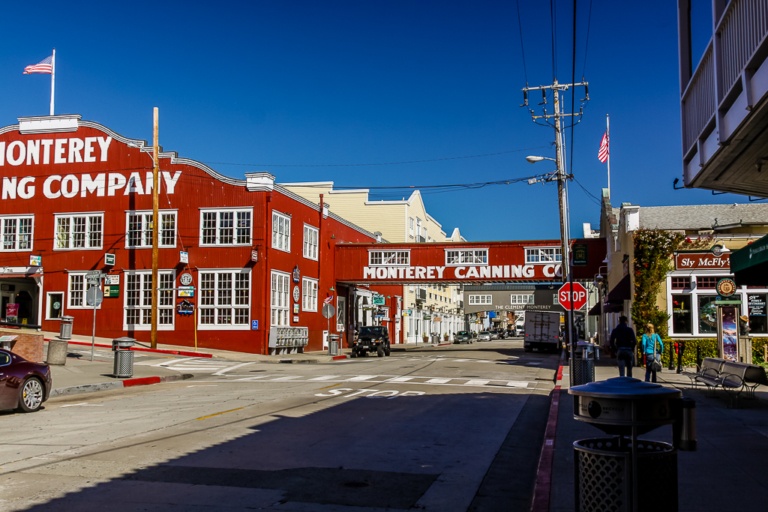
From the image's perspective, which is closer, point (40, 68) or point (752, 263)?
point (752, 263)

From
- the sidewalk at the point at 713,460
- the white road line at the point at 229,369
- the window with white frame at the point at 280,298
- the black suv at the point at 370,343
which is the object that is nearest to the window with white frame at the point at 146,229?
the window with white frame at the point at 280,298

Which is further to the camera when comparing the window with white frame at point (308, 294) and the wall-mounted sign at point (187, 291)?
the window with white frame at point (308, 294)

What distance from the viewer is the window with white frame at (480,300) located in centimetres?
12950

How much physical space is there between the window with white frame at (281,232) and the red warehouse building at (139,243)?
0.36ft

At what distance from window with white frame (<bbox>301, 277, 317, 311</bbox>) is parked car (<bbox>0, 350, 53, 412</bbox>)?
29142mm

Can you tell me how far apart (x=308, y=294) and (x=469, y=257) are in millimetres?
10765

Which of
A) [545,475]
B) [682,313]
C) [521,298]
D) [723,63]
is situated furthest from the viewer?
[521,298]

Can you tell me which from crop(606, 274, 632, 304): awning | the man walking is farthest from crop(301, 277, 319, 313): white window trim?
the man walking

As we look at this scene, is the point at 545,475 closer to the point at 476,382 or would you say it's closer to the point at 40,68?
the point at 476,382

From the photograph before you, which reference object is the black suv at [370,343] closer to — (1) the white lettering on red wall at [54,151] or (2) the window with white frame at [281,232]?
(2) the window with white frame at [281,232]

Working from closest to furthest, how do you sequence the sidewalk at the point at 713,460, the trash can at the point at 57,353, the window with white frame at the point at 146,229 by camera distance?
1. the sidewalk at the point at 713,460
2. the trash can at the point at 57,353
3. the window with white frame at the point at 146,229

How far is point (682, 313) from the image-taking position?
27.2 metres

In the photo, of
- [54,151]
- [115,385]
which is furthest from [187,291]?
[115,385]

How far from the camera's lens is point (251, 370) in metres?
27.7
